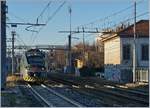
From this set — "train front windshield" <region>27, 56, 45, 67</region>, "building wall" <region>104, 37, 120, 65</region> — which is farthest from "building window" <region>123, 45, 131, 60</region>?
"train front windshield" <region>27, 56, 45, 67</region>

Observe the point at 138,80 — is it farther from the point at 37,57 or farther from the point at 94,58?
the point at 94,58

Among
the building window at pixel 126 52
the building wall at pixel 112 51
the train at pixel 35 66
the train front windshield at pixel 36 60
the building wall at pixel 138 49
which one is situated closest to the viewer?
the train at pixel 35 66

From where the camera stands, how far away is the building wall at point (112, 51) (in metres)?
73.1

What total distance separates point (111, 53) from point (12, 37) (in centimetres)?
1618

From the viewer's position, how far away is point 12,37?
268 ft

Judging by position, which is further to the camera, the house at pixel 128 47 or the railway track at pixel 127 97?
the house at pixel 128 47

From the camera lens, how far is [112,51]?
77.2 meters

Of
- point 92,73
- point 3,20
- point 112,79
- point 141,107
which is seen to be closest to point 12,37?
point 92,73

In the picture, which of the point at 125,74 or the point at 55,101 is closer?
the point at 55,101

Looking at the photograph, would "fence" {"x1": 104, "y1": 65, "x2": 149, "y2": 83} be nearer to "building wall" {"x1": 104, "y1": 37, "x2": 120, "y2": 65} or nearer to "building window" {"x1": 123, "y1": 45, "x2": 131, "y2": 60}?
"building window" {"x1": 123, "y1": 45, "x2": 131, "y2": 60}

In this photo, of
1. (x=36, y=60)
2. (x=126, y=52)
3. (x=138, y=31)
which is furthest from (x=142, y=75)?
(x=138, y=31)

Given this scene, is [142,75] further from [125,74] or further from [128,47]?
[128,47]

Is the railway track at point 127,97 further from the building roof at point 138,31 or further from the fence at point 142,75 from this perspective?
the building roof at point 138,31

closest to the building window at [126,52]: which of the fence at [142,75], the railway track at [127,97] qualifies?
the fence at [142,75]
